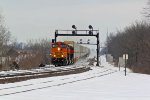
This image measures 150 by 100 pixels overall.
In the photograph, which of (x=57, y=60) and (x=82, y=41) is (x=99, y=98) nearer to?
(x=57, y=60)

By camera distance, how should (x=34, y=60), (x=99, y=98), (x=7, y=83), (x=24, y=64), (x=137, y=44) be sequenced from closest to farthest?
(x=99, y=98)
(x=7, y=83)
(x=24, y=64)
(x=34, y=60)
(x=137, y=44)

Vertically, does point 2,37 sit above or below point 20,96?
above

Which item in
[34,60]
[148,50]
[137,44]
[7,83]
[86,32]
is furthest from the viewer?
[137,44]

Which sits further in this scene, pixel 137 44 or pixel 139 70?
pixel 137 44

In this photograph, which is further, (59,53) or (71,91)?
(59,53)

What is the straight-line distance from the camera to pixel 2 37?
188 feet

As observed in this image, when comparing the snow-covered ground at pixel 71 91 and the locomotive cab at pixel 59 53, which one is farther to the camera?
the locomotive cab at pixel 59 53

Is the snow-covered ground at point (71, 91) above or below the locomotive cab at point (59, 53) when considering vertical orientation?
below

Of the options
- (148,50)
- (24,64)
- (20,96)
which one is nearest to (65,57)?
(24,64)

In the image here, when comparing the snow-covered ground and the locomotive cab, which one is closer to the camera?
the snow-covered ground

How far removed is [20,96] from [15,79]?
30.7ft

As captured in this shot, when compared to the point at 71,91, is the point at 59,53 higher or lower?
higher

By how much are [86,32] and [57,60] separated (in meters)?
9.61

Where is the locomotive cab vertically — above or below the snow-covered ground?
above
